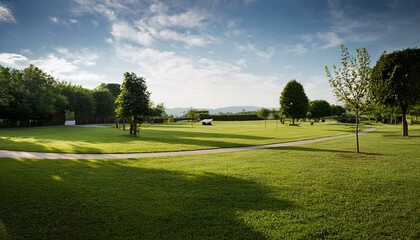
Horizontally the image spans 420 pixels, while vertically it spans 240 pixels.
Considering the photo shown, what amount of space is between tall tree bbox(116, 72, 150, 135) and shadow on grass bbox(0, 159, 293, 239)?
1654cm

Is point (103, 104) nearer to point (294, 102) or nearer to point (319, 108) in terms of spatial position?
point (294, 102)

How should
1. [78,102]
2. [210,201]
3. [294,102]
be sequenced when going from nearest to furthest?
[210,201], [294,102], [78,102]

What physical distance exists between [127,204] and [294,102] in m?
48.6

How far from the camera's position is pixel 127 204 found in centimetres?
603

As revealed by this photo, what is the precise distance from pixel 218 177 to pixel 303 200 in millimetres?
3138

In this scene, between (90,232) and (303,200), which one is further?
(303,200)

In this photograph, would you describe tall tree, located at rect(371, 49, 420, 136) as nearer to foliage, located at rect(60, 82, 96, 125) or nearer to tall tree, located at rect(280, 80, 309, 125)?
tall tree, located at rect(280, 80, 309, 125)

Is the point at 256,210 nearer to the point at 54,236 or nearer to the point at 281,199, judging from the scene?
the point at 281,199

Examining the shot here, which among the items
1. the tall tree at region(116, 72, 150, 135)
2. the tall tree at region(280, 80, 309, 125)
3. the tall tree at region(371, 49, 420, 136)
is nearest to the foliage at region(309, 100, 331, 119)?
the tall tree at region(280, 80, 309, 125)

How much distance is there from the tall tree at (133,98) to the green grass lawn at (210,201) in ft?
50.5

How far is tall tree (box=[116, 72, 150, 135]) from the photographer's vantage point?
25.7 meters

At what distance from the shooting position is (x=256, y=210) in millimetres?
5684

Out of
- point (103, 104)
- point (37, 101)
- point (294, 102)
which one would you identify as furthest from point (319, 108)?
point (37, 101)

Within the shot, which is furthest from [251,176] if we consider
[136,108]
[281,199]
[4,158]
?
[136,108]
